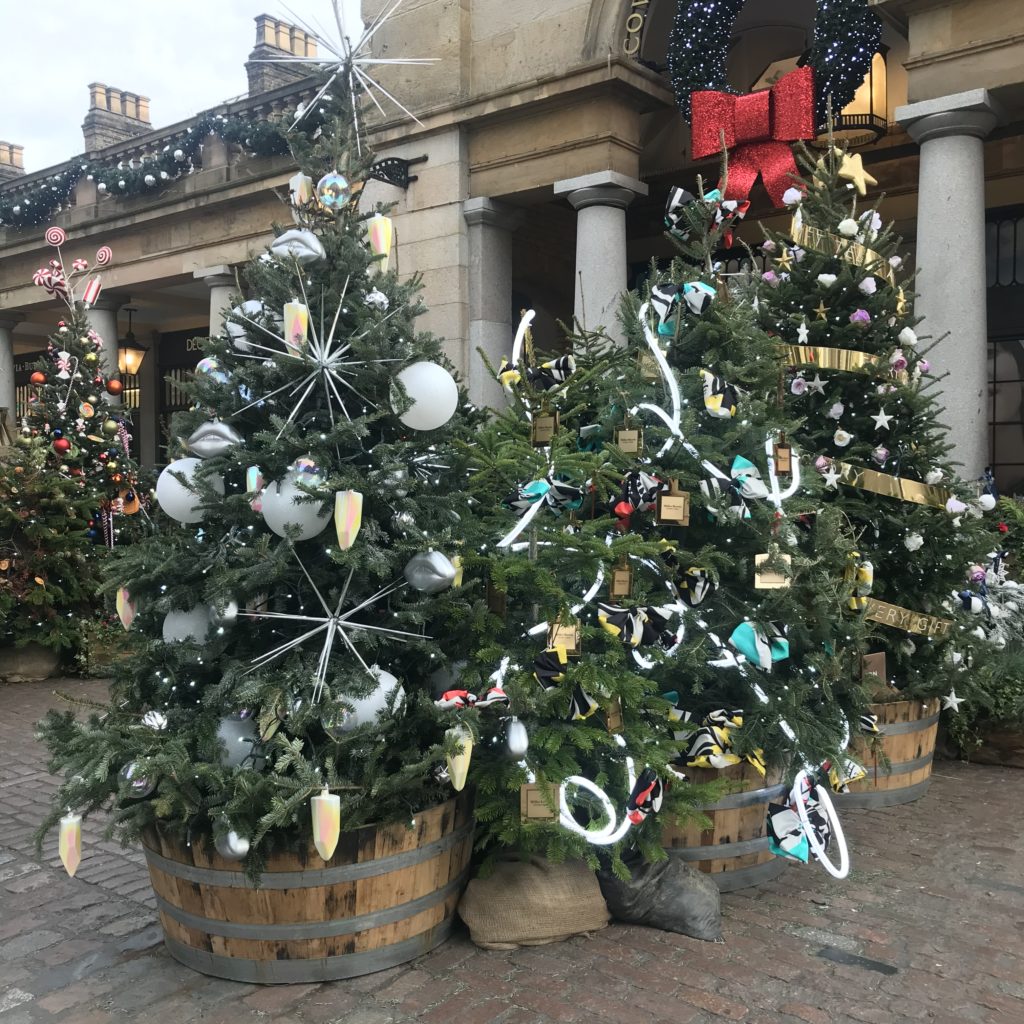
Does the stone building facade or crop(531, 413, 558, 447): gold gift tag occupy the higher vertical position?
the stone building facade

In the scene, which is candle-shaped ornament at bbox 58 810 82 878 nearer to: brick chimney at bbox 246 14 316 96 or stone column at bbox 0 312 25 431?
brick chimney at bbox 246 14 316 96

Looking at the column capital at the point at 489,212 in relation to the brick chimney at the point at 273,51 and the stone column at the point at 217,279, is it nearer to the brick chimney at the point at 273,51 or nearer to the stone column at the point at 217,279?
the stone column at the point at 217,279

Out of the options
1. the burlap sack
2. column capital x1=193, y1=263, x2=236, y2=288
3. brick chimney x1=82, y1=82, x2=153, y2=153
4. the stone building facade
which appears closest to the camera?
the burlap sack

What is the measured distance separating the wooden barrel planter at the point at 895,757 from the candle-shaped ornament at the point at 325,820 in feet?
11.6

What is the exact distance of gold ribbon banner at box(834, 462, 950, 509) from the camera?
244 inches

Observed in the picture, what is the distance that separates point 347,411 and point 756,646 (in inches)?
80.7

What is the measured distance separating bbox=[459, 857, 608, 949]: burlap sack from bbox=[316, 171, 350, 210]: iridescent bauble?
2.88m

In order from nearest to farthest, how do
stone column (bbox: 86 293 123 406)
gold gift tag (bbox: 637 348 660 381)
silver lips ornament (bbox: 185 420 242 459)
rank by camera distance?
silver lips ornament (bbox: 185 420 242 459)
gold gift tag (bbox: 637 348 660 381)
stone column (bbox: 86 293 123 406)

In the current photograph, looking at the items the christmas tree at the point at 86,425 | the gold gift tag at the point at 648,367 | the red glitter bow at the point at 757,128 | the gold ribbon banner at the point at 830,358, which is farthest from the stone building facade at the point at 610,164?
the gold gift tag at the point at 648,367

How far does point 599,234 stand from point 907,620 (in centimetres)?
686

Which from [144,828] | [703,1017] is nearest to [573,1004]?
[703,1017]

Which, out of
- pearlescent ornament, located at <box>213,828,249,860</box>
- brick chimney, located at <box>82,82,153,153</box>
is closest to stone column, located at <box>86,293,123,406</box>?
brick chimney, located at <box>82,82,153,153</box>

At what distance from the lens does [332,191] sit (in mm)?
4199

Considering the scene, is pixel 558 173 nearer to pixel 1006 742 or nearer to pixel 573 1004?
pixel 1006 742
